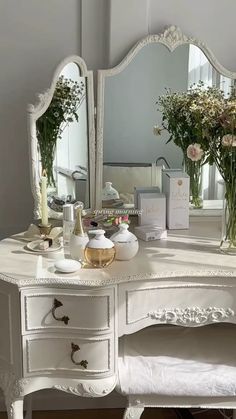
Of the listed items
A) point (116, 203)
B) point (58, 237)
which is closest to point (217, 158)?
point (116, 203)

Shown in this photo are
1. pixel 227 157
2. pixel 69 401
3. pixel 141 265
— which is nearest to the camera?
pixel 141 265

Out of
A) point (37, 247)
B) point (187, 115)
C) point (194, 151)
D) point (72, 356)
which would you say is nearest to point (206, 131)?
point (194, 151)

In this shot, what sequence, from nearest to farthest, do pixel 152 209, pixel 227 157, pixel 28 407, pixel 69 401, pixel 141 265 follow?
pixel 141 265, pixel 227 157, pixel 152 209, pixel 28 407, pixel 69 401

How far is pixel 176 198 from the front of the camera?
222cm

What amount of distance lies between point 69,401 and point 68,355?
0.83m

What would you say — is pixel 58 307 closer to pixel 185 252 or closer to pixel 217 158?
pixel 185 252

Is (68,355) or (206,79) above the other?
(206,79)

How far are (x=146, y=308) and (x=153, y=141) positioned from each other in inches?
27.2

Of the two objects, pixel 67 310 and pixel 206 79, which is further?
pixel 206 79

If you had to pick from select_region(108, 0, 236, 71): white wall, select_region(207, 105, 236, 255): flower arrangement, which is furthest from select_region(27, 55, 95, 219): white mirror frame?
select_region(207, 105, 236, 255): flower arrangement

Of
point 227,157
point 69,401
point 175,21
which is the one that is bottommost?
point 69,401

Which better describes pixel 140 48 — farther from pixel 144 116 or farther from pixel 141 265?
pixel 141 265

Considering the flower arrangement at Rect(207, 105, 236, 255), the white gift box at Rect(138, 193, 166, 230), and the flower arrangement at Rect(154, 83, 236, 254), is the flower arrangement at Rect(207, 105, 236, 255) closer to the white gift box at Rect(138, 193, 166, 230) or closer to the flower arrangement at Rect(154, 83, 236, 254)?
the flower arrangement at Rect(154, 83, 236, 254)

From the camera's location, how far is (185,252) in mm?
1997
